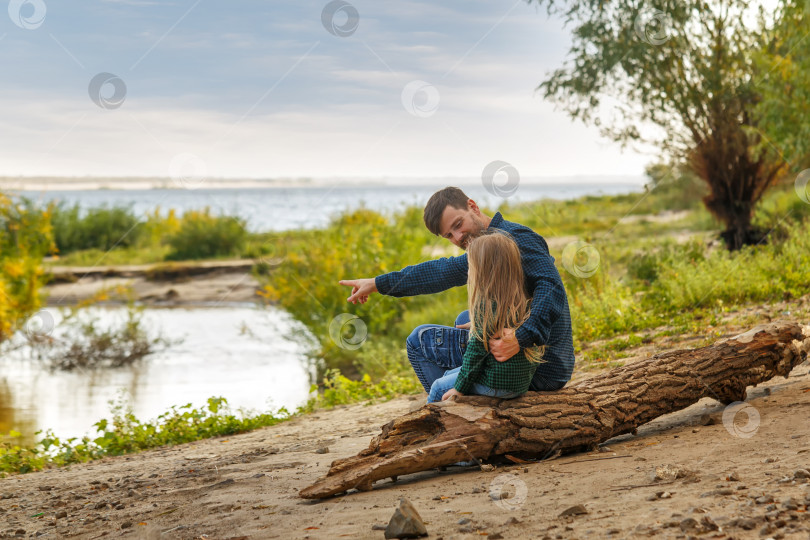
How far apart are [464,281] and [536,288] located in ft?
2.17

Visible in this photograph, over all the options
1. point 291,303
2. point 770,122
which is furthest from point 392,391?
point 770,122

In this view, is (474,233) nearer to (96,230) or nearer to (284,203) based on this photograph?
(96,230)

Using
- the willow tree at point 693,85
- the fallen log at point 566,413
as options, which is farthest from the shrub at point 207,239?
the fallen log at point 566,413

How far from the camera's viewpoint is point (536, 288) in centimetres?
384

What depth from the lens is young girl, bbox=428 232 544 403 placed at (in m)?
3.76

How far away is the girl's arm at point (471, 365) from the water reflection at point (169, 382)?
398 centimetres

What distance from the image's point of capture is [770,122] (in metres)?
10.9

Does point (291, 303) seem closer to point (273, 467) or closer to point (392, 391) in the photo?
point (392, 391)

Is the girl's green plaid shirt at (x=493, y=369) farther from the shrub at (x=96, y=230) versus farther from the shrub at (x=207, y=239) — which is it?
the shrub at (x=96, y=230)

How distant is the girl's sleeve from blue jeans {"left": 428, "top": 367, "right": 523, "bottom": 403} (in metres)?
0.06

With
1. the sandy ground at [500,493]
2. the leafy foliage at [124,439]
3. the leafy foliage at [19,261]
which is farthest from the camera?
the leafy foliage at [19,261]

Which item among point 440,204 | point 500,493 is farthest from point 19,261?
point 500,493

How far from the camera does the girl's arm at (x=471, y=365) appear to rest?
12.7 feet

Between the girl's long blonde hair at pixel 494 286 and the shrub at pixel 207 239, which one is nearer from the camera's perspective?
the girl's long blonde hair at pixel 494 286
